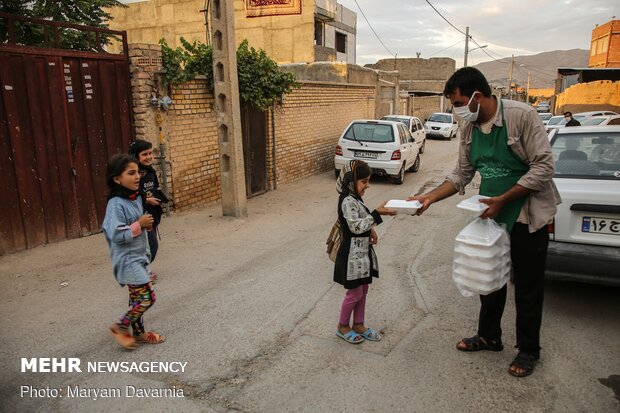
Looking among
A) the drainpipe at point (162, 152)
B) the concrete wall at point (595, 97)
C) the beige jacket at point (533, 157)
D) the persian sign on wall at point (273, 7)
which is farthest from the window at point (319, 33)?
the beige jacket at point (533, 157)

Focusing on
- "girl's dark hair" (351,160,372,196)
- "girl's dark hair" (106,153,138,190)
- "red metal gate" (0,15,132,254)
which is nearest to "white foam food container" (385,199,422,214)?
"girl's dark hair" (351,160,372,196)

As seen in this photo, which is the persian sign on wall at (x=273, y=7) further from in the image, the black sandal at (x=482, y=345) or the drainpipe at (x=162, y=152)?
the black sandal at (x=482, y=345)

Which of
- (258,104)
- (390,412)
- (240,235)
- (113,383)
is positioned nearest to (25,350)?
(113,383)

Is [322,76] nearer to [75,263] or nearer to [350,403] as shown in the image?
[75,263]

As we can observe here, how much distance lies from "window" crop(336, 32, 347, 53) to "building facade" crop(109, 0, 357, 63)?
8.89 ft

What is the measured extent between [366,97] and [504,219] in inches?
601

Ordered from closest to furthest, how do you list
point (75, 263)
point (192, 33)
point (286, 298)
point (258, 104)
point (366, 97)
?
point (286, 298), point (75, 263), point (258, 104), point (366, 97), point (192, 33)

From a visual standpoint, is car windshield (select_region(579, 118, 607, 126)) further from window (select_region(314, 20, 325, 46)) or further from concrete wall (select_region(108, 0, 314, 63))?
window (select_region(314, 20, 325, 46))

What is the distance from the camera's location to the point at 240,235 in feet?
22.7

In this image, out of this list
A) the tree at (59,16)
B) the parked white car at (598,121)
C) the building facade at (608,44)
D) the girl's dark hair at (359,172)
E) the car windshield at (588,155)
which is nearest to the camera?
the girl's dark hair at (359,172)

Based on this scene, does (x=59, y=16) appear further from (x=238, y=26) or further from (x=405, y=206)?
(x=238, y=26)

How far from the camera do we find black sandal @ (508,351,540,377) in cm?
313

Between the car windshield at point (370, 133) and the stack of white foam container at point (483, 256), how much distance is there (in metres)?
8.36

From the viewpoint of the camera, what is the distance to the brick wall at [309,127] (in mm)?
11062
